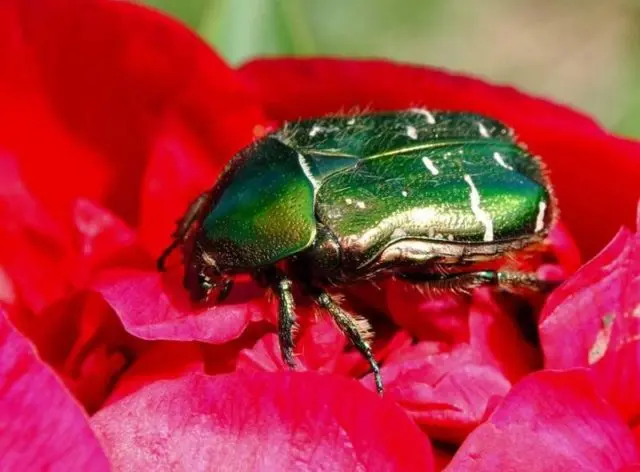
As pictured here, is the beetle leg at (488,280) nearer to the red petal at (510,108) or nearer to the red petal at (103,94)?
the red petal at (510,108)

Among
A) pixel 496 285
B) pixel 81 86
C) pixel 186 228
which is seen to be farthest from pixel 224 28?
pixel 496 285

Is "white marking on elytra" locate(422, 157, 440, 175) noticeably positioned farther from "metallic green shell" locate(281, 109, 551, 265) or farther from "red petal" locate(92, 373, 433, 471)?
"red petal" locate(92, 373, 433, 471)

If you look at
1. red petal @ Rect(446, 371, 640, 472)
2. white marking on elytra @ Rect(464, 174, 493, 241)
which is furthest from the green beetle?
red petal @ Rect(446, 371, 640, 472)

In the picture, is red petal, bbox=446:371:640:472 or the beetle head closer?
red petal, bbox=446:371:640:472

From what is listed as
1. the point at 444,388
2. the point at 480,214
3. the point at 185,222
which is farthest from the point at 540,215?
the point at 185,222

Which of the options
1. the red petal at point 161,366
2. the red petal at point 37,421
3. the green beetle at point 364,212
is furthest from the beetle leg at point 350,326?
the red petal at point 37,421

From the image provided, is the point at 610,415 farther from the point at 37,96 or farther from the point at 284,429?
the point at 37,96
